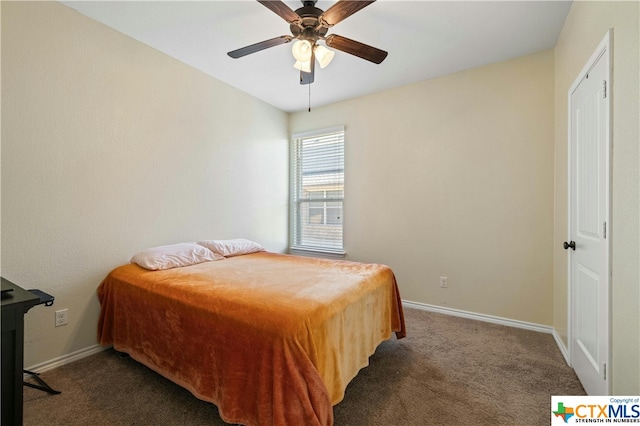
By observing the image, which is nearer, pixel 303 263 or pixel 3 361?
pixel 3 361

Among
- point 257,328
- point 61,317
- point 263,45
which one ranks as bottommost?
point 61,317

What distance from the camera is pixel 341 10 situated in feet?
5.37

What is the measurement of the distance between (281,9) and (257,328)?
1846mm

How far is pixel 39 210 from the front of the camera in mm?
1960

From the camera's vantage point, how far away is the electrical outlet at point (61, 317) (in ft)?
6.74

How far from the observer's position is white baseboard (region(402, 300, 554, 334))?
2.62 metres

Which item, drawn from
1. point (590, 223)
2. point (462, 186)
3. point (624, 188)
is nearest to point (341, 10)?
point (624, 188)

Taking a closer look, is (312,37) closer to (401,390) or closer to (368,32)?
(368,32)

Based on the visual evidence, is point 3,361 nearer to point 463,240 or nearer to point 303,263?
point 303,263

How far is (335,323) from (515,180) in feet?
7.96

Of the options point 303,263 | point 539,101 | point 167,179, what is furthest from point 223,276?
point 539,101

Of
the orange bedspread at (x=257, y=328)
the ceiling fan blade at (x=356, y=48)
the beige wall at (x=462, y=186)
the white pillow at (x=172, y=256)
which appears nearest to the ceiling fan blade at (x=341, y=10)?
the ceiling fan blade at (x=356, y=48)

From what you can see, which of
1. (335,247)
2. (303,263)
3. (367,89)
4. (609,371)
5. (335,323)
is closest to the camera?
(609,371)

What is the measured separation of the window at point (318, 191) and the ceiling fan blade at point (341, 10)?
6.80ft
